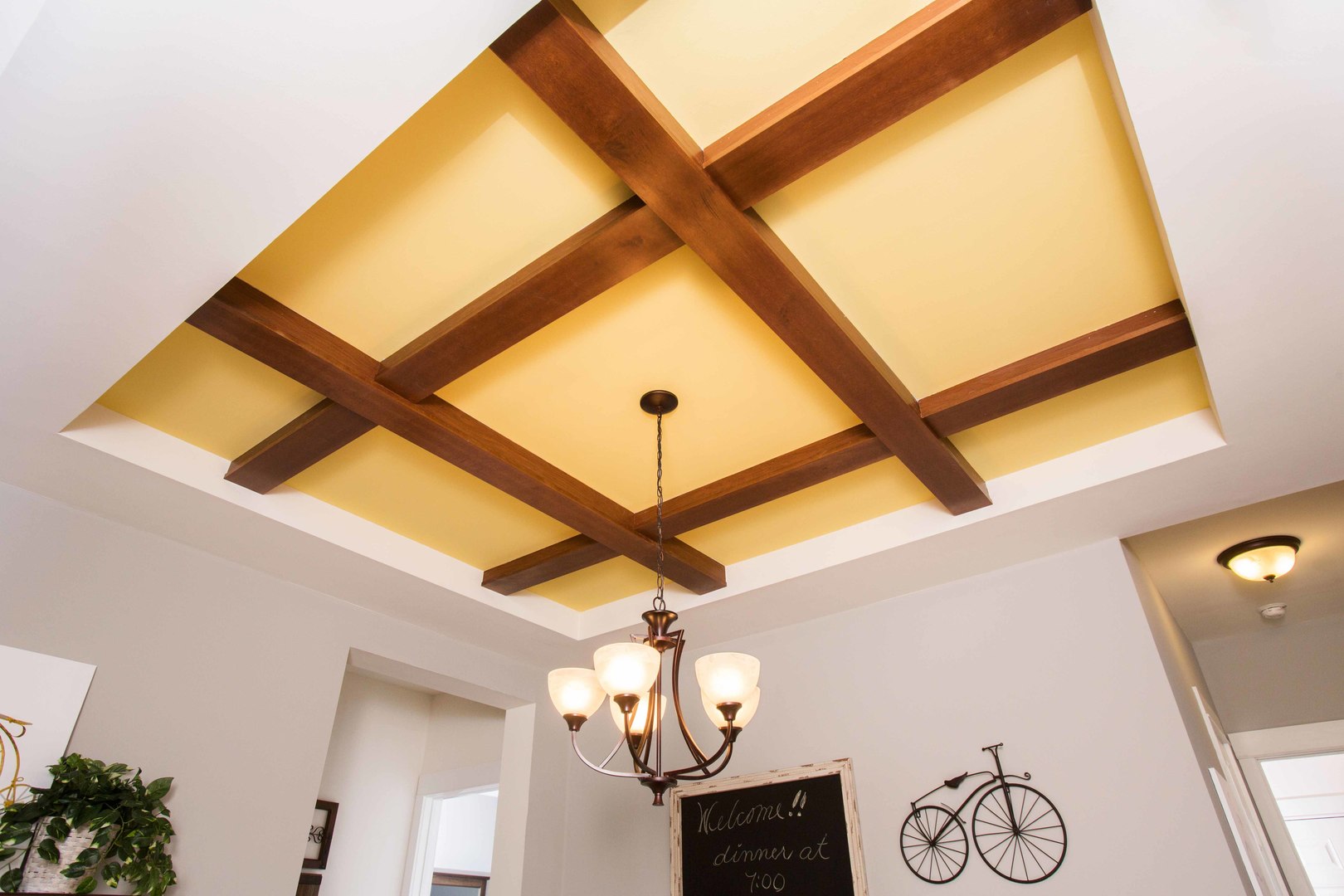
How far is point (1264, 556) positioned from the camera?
3.32 metres

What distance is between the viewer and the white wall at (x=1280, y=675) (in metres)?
3.87

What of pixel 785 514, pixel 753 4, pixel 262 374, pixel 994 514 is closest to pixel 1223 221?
pixel 753 4

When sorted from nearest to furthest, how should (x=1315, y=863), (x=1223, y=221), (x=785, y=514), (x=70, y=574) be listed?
(x=1223, y=221) < (x=70, y=574) < (x=785, y=514) < (x=1315, y=863)

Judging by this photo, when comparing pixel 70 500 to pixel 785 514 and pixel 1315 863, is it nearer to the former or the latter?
pixel 785 514

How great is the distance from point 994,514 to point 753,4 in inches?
73.1

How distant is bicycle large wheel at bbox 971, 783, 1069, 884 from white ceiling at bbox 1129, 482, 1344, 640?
1216mm

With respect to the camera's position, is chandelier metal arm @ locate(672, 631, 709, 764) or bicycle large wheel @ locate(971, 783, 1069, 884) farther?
bicycle large wheel @ locate(971, 783, 1069, 884)

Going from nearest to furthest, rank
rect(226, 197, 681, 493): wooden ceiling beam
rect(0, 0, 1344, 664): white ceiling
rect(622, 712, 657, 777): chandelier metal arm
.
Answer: rect(0, 0, 1344, 664): white ceiling
rect(226, 197, 681, 493): wooden ceiling beam
rect(622, 712, 657, 777): chandelier metal arm

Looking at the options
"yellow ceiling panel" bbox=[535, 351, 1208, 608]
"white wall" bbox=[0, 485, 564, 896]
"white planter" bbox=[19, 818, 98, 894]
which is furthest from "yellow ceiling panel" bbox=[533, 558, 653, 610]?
"white planter" bbox=[19, 818, 98, 894]

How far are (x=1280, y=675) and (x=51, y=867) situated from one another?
4997 millimetres

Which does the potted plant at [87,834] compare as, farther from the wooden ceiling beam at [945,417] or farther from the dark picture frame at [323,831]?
the dark picture frame at [323,831]

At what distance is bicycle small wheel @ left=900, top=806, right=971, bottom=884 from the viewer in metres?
2.69

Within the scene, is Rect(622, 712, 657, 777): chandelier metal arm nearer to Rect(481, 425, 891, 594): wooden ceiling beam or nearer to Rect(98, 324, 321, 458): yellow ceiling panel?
Rect(481, 425, 891, 594): wooden ceiling beam

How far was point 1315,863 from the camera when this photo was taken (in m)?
5.74
